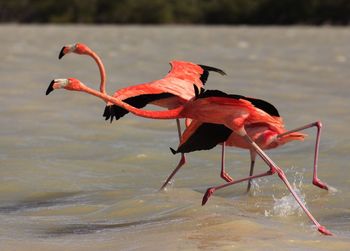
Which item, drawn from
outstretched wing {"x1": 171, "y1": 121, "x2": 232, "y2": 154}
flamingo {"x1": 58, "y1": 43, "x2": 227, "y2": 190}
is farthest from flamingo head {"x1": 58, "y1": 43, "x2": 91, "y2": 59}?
outstretched wing {"x1": 171, "y1": 121, "x2": 232, "y2": 154}

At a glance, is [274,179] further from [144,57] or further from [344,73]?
[144,57]

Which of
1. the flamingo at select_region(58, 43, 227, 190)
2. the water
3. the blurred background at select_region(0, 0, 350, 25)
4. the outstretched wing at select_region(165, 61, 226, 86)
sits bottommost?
the water

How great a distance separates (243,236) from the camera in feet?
14.9

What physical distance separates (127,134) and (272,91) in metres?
3.93

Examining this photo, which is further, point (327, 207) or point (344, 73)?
point (344, 73)

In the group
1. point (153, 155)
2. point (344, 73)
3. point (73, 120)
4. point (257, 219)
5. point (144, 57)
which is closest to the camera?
point (257, 219)

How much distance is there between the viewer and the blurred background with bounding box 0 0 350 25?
70.2 m

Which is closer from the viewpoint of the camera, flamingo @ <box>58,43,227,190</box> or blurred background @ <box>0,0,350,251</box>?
blurred background @ <box>0,0,350,251</box>

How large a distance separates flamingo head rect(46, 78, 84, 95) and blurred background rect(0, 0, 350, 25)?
2535 inches

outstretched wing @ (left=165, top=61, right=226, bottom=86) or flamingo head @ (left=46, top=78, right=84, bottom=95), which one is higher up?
outstretched wing @ (left=165, top=61, right=226, bottom=86)

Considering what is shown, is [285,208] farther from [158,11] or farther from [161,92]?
[158,11]

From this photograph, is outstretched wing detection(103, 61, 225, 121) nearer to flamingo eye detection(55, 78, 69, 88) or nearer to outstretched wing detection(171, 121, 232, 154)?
outstretched wing detection(171, 121, 232, 154)

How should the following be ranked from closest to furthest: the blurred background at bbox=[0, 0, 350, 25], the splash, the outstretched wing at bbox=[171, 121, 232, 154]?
the outstretched wing at bbox=[171, 121, 232, 154] → the splash → the blurred background at bbox=[0, 0, 350, 25]

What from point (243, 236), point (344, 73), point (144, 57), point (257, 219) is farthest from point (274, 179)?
point (144, 57)
